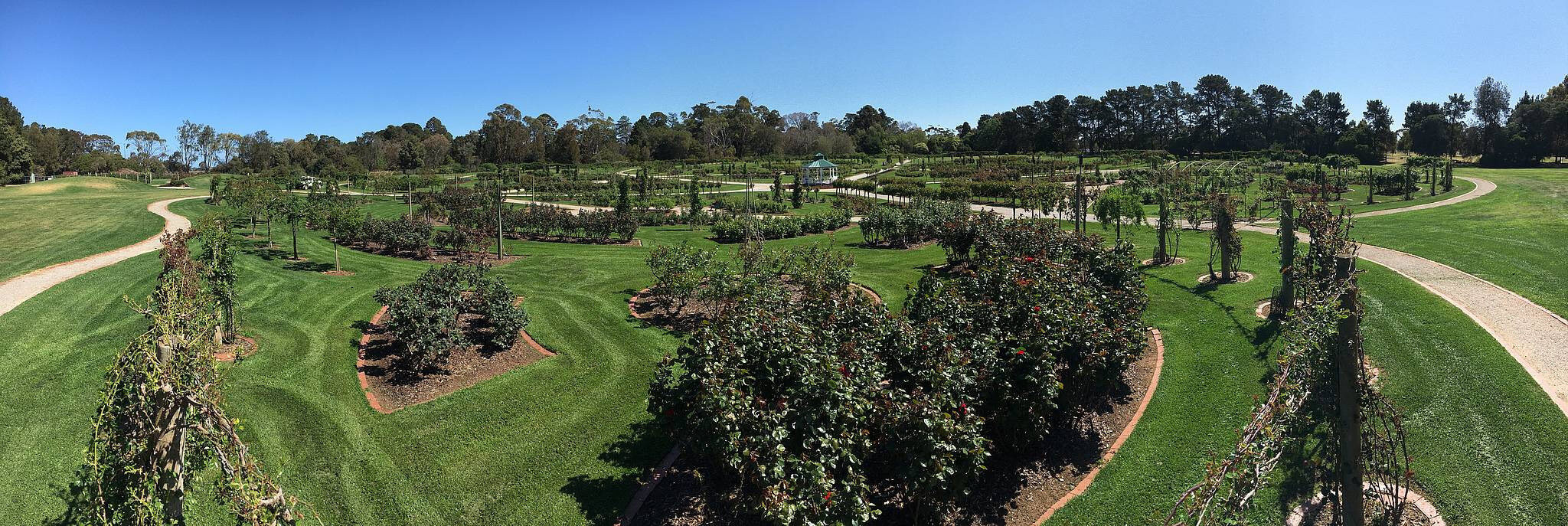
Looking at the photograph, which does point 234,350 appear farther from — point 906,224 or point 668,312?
Answer: point 906,224

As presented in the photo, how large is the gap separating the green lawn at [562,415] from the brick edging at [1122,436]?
13cm

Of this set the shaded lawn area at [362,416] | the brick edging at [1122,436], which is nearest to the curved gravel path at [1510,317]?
the brick edging at [1122,436]

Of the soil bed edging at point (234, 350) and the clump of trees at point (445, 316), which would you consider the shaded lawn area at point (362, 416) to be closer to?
the soil bed edging at point (234, 350)

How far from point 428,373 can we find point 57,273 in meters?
13.7

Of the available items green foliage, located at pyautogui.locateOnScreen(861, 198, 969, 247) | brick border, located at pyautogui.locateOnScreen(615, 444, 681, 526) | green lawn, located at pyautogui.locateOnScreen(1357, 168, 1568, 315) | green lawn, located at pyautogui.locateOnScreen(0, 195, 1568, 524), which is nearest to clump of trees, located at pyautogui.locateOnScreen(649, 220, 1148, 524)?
brick border, located at pyautogui.locateOnScreen(615, 444, 681, 526)

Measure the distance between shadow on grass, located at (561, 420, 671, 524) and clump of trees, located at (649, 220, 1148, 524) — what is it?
3.67ft

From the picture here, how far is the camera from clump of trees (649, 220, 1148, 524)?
6617mm

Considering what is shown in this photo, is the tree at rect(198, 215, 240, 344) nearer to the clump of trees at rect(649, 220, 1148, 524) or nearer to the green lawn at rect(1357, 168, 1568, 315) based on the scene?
the clump of trees at rect(649, 220, 1148, 524)

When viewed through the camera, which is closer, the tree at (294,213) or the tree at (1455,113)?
the tree at (294,213)

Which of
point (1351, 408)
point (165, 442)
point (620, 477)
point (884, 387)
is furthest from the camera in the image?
point (884, 387)

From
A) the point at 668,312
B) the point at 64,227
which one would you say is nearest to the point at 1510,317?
the point at 668,312

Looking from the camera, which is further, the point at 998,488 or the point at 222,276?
the point at 222,276

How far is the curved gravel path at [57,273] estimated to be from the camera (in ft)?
48.2

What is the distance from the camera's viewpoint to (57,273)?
16.9m
